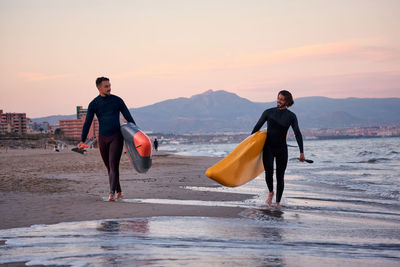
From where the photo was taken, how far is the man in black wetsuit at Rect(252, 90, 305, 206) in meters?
6.72

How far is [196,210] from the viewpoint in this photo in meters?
5.79

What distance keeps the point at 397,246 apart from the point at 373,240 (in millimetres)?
276

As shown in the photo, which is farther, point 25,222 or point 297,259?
point 25,222

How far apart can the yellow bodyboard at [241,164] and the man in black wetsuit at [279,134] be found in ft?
0.45

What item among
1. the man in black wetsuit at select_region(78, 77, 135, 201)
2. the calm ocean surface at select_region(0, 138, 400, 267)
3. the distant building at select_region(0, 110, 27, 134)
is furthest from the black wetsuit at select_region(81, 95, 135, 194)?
the distant building at select_region(0, 110, 27, 134)

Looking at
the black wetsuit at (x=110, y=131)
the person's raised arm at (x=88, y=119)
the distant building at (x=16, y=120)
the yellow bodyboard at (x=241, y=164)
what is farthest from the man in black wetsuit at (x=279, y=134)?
the distant building at (x=16, y=120)

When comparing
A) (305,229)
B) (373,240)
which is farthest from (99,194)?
(373,240)

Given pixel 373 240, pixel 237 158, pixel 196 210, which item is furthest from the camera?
pixel 237 158

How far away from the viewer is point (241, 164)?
694 cm

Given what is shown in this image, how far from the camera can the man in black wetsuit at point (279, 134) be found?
6.72 meters

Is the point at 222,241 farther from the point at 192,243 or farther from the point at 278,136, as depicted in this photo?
the point at 278,136

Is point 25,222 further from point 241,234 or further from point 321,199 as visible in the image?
point 321,199

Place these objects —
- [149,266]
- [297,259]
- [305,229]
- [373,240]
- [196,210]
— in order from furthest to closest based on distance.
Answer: [196,210], [305,229], [373,240], [297,259], [149,266]

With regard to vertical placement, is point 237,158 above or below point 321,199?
above
